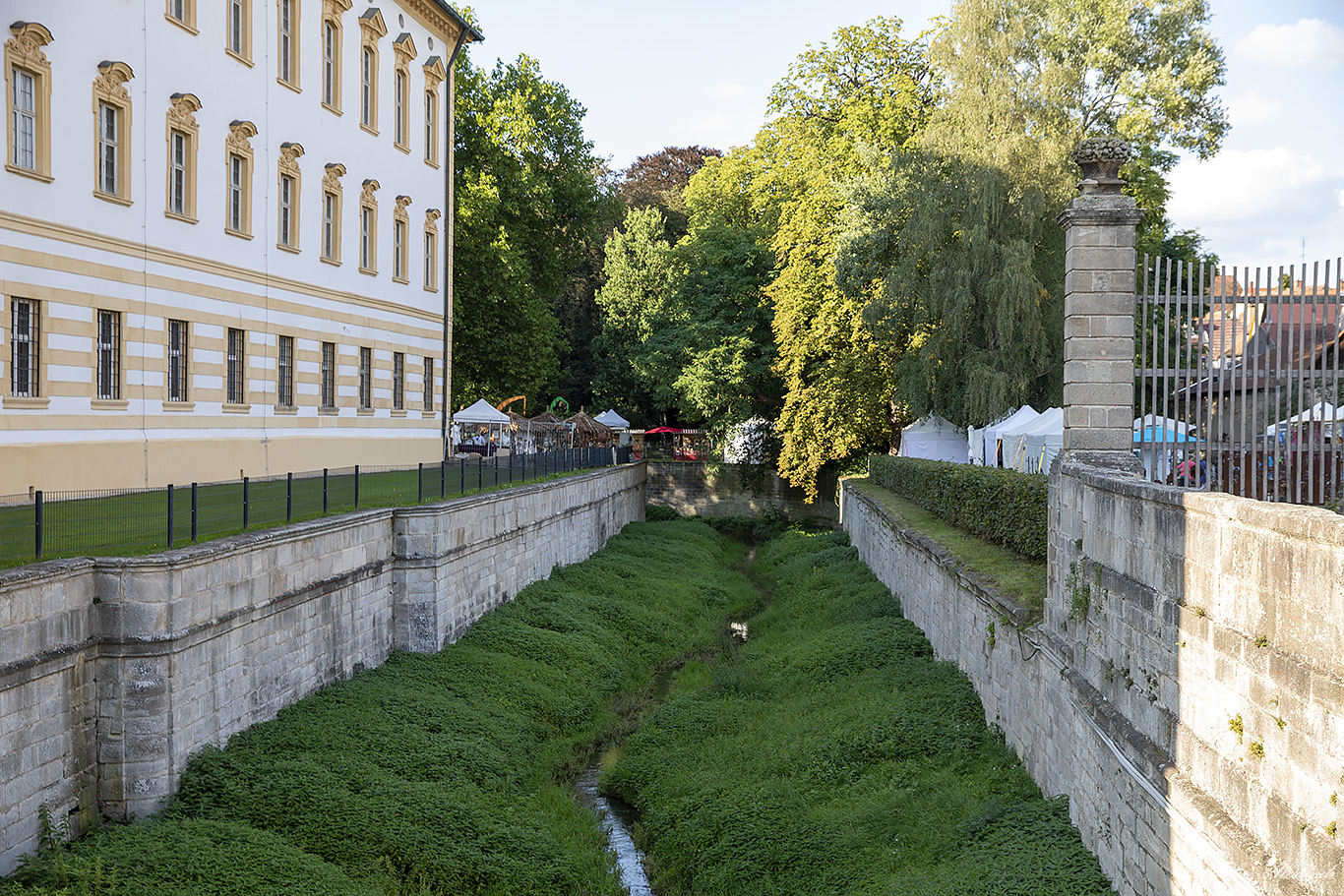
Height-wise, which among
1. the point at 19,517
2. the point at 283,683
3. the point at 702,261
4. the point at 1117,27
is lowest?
the point at 283,683

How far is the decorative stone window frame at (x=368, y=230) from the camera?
25.6m

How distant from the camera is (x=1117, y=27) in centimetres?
2744

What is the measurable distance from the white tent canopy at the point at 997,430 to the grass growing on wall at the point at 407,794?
1117 cm

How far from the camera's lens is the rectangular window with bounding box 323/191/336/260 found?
24.0 metres

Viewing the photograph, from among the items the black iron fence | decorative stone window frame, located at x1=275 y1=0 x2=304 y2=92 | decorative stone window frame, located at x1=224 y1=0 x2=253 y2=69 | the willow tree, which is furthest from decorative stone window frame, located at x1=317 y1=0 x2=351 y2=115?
the willow tree

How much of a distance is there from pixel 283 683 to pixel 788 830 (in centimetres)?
546

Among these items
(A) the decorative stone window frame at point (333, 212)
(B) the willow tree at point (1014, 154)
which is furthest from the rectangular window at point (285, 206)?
(B) the willow tree at point (1014, 154)

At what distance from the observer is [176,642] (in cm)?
916

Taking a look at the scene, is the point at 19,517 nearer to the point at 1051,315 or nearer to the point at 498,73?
the point at 1051,315

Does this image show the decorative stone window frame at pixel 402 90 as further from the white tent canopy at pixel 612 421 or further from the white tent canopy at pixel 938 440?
the white tent canopy at pixel 612 421

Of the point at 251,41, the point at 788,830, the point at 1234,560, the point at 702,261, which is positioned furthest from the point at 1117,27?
the point at 1234,560

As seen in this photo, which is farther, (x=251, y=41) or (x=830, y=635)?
(x=251, y=41)

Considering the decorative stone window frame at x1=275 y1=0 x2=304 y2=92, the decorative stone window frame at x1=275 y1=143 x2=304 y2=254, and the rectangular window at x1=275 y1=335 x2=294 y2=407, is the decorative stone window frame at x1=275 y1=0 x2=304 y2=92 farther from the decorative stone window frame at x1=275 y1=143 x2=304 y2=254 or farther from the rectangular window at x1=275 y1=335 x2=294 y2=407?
the rectangular window at x1=275 y1=335 x2=294 y2=407

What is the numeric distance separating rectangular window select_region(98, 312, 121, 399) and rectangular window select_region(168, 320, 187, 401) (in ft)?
4.51
